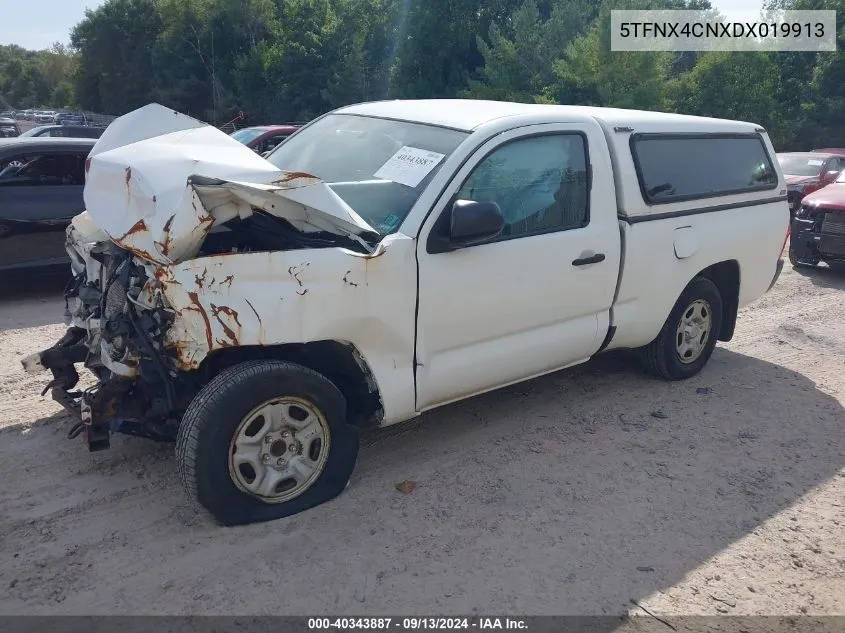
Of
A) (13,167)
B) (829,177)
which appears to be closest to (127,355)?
→ (13,167)

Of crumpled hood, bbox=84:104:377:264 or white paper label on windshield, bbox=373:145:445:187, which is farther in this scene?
white paper label on windshield, bbox=373:145:445:187

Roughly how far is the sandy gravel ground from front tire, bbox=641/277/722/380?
1.07 feet

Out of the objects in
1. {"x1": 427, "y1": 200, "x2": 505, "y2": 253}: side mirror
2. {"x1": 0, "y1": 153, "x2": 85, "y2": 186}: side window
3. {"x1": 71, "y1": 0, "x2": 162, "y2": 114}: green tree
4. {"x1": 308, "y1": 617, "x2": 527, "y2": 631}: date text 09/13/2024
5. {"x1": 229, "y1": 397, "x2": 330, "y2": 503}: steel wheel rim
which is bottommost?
{"x1": 308, "y1": 617, "x2": 527, "y2": 631}: date text 09/13/2024

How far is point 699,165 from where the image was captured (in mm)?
5367

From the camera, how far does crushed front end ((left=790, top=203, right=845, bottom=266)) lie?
9.37m

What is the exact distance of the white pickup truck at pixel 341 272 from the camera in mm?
3354

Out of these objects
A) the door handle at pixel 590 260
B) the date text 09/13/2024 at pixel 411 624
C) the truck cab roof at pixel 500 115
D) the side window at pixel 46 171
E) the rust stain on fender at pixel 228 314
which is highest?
the truck cab roof at pixel 500 115

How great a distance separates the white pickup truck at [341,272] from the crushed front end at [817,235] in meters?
5.27

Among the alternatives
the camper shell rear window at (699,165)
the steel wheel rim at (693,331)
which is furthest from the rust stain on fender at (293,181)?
the steel wheel rim at (693,331)

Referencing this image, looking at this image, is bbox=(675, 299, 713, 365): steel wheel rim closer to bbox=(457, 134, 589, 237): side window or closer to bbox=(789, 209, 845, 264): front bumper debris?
bbox=(457, 134, 589, 237): side window

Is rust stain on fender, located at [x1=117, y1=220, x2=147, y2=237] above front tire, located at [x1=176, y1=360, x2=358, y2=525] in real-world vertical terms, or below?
above

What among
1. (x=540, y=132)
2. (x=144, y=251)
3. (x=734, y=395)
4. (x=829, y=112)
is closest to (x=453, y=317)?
(x=540, y=132)

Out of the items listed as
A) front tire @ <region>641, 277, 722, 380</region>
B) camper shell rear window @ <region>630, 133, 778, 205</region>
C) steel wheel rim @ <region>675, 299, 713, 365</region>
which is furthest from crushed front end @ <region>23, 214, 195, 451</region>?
steel wheel rim @ <region>675, 299, 713, 365</region>

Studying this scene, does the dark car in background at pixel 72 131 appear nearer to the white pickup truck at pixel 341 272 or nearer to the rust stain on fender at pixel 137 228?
the white pickup truck at pixel 341 272
